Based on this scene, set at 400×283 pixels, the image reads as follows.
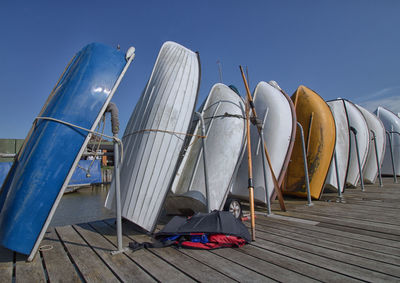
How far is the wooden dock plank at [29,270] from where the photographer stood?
2.28m

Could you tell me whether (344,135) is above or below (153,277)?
above

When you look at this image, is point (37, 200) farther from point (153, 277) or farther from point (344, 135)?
point (344, 135)

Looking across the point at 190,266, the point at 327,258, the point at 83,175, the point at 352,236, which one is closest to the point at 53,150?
the point at 190,266

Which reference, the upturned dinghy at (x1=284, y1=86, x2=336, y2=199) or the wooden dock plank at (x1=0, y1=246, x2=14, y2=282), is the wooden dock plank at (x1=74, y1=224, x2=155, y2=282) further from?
the upturned dinghy at (x1=284, y1=86, x2=336, y2=199)

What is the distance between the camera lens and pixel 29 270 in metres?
2.46

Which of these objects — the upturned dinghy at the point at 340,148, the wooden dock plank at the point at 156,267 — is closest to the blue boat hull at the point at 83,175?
the upturned dinghy at the point at 340,148

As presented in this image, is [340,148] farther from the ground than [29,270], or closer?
farther from the ground

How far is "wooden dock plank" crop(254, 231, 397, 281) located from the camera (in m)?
→ 2.11

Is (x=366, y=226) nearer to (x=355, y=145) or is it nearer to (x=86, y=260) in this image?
(x=86, y=260)

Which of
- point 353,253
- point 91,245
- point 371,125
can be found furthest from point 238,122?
point 371,125

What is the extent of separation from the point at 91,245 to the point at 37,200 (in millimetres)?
983

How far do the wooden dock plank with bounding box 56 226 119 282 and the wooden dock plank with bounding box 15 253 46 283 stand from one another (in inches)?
12.8

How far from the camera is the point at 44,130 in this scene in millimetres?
2863

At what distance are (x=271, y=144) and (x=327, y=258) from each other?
12.4 ft
